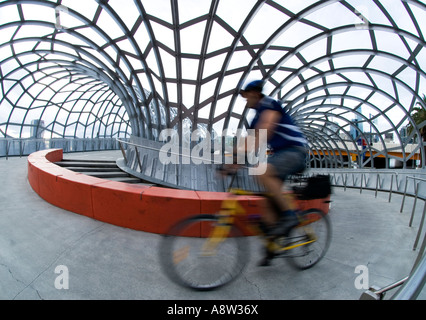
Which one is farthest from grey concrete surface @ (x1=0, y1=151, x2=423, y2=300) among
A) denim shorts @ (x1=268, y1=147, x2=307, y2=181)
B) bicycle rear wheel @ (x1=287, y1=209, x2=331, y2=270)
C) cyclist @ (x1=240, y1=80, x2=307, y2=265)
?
denim shorts @ (x1=268, y1=147, x2=307, y2=181)

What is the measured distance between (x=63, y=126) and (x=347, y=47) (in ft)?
116

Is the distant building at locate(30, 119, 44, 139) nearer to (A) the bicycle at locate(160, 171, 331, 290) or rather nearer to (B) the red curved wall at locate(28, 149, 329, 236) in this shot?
(B) the red curved wall at locate(28, 149, 329, 236)

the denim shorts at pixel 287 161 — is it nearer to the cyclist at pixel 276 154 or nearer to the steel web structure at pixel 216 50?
the cyclist at pixel 276 154

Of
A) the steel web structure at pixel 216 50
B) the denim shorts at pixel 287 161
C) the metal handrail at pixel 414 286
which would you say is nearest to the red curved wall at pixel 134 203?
the denim shorts at pixel 287 161

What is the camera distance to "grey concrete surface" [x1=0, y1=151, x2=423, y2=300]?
7.73 feet

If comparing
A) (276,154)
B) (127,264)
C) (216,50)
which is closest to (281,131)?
(276,154)

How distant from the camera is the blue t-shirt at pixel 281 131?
2.60 metres

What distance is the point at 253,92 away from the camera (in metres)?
2.63

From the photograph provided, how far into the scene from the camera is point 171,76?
1537 cm

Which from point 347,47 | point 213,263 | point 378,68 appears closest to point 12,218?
point 213,263

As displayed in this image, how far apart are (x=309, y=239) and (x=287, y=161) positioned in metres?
1.08

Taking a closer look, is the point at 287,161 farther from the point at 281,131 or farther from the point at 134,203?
the point at 134,203

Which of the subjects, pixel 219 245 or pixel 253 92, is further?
pixel 253 92

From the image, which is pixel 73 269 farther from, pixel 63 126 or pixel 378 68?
pixel 63 126
